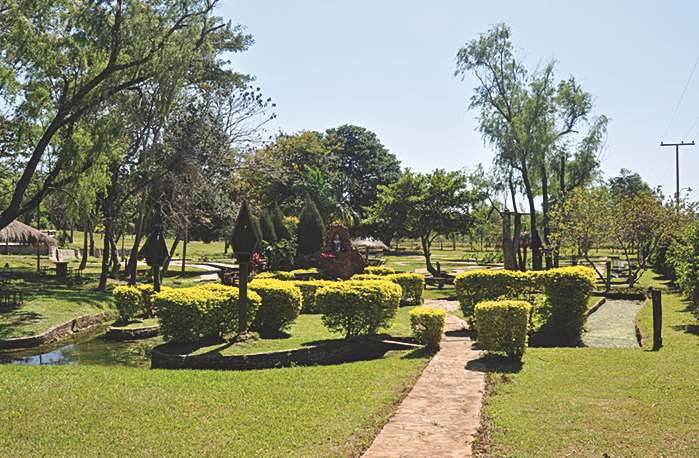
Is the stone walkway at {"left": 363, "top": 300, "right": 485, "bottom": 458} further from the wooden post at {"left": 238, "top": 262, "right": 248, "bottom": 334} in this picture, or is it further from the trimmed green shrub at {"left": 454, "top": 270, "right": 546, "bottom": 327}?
the wooden post at {"left": 238, "top": 262, "right": 248, "bottom": 334}

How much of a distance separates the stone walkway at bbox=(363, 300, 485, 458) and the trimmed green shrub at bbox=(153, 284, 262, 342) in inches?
181

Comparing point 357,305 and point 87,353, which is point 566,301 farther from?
point 87,353

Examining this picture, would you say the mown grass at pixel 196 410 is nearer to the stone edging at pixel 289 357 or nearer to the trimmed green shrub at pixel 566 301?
the stone edging at pixel 289 357

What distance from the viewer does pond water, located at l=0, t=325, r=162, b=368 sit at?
11508 mm

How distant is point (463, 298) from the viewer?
1333 centimetres

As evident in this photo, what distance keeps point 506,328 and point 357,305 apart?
129 inches

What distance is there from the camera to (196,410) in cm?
679

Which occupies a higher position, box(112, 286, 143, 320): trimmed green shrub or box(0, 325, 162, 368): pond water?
box(112, 286, 143, 320): trimmed green shrub

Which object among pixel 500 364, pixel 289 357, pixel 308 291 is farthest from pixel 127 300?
pixel 500 364

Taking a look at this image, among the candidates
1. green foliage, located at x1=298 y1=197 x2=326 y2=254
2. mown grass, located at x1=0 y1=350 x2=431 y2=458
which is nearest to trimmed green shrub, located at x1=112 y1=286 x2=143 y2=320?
mown grass, located at x1=0 y1=350 x2=431 y2=458

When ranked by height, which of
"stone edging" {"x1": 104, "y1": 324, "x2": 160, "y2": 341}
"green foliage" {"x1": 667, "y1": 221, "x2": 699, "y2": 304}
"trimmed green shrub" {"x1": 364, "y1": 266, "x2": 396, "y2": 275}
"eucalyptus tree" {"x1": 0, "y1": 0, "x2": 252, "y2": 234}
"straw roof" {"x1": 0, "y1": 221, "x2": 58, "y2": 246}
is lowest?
"stone edging" {"x1": 104, "y1": 324, "x2": 160, "y2": 341}

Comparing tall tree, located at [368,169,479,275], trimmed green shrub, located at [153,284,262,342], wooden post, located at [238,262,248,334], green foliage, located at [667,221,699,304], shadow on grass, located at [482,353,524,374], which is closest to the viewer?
shadow on grass, located at [482,353,524,374]

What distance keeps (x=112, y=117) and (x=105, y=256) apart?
24.9ft

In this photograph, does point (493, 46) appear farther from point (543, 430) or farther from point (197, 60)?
point (543, 430)
